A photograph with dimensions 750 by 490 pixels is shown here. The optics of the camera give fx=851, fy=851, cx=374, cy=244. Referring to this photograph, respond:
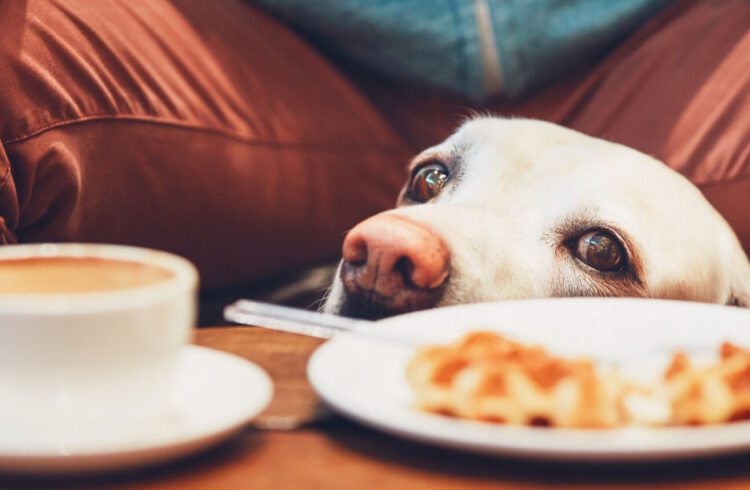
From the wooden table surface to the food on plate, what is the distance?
0.12ft

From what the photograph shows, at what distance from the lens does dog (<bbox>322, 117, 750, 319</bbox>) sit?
128cm

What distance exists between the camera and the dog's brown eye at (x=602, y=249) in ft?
5.23

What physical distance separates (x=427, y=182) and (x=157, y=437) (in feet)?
4.64

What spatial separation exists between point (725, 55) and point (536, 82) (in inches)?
19.6

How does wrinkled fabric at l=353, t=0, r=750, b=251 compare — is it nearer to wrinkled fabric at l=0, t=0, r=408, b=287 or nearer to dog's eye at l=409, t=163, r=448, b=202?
wrinkled fabric at l=0, t=0, r=408, b=287

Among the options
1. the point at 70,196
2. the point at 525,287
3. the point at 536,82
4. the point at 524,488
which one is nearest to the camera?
the point at 524,488

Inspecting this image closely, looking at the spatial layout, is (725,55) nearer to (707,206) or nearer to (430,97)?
(707,206)

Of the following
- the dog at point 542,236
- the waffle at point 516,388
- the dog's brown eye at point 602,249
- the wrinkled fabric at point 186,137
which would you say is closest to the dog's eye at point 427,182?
the dog at point 542,236

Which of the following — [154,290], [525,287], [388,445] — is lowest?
[525,287]

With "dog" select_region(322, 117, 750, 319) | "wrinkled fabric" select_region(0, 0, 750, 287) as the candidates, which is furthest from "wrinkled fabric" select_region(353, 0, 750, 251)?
"dog" select_region(322, 117, 750, 319)

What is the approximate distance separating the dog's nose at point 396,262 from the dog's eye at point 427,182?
64 centimetres

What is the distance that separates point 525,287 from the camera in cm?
152

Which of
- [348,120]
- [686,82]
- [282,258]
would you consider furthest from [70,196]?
[686,82]

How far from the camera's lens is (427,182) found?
6.48 ft
